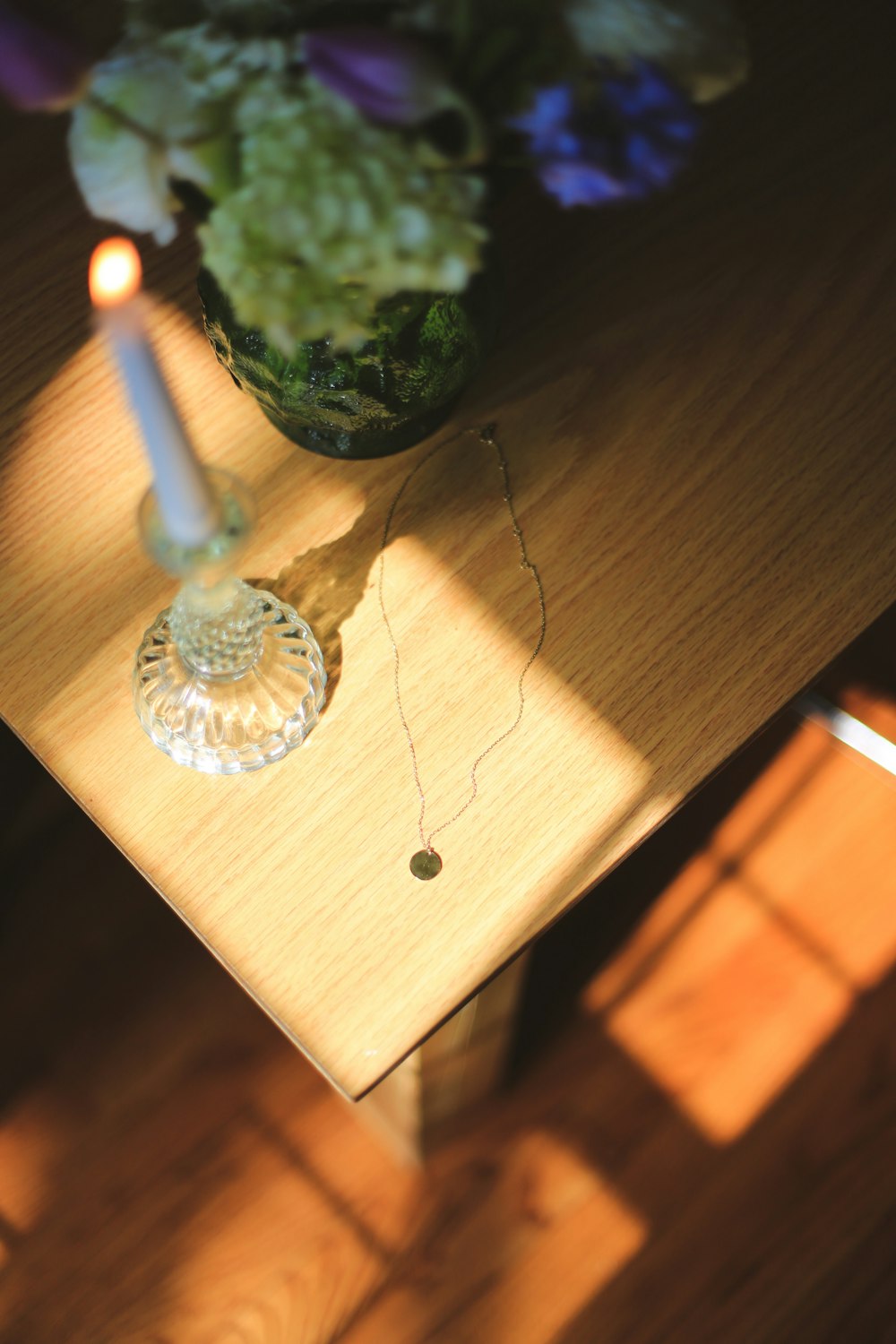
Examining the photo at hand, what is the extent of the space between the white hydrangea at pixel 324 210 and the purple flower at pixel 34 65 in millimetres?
52

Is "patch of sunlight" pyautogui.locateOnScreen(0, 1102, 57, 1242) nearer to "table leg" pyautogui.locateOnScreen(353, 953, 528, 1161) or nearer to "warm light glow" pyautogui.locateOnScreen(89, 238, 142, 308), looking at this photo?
"table leg" pyautogui.locateOnScreen(353, 953, 528, 1161)

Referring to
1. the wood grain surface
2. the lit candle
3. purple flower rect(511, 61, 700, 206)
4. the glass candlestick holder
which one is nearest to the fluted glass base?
the glass candlestick holder

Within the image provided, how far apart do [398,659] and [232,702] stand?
0.28 ft

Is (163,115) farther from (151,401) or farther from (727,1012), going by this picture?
(727,1012)

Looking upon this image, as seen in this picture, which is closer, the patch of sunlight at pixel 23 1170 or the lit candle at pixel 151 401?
the lit candle at pixel 151 401

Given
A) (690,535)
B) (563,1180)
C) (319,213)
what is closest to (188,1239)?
(563,1180)

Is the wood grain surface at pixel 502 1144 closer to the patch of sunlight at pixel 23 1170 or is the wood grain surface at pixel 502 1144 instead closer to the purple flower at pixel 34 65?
the patch of sunlight at pixel 23 1170

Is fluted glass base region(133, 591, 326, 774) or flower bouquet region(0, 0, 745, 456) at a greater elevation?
flower bouquet region(0, 0, 745, 456)

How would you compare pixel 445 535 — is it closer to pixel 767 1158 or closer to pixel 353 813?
pixel 353 813

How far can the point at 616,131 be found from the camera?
1.32 ft

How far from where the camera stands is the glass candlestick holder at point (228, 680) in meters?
0.56

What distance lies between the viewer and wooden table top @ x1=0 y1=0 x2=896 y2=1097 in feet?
1.85

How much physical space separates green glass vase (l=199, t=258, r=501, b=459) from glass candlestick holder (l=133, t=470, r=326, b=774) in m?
0.09

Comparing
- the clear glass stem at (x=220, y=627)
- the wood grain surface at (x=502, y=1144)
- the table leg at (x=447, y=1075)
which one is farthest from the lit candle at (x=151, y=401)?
the wood grain surface at (x=502, y=1144)
